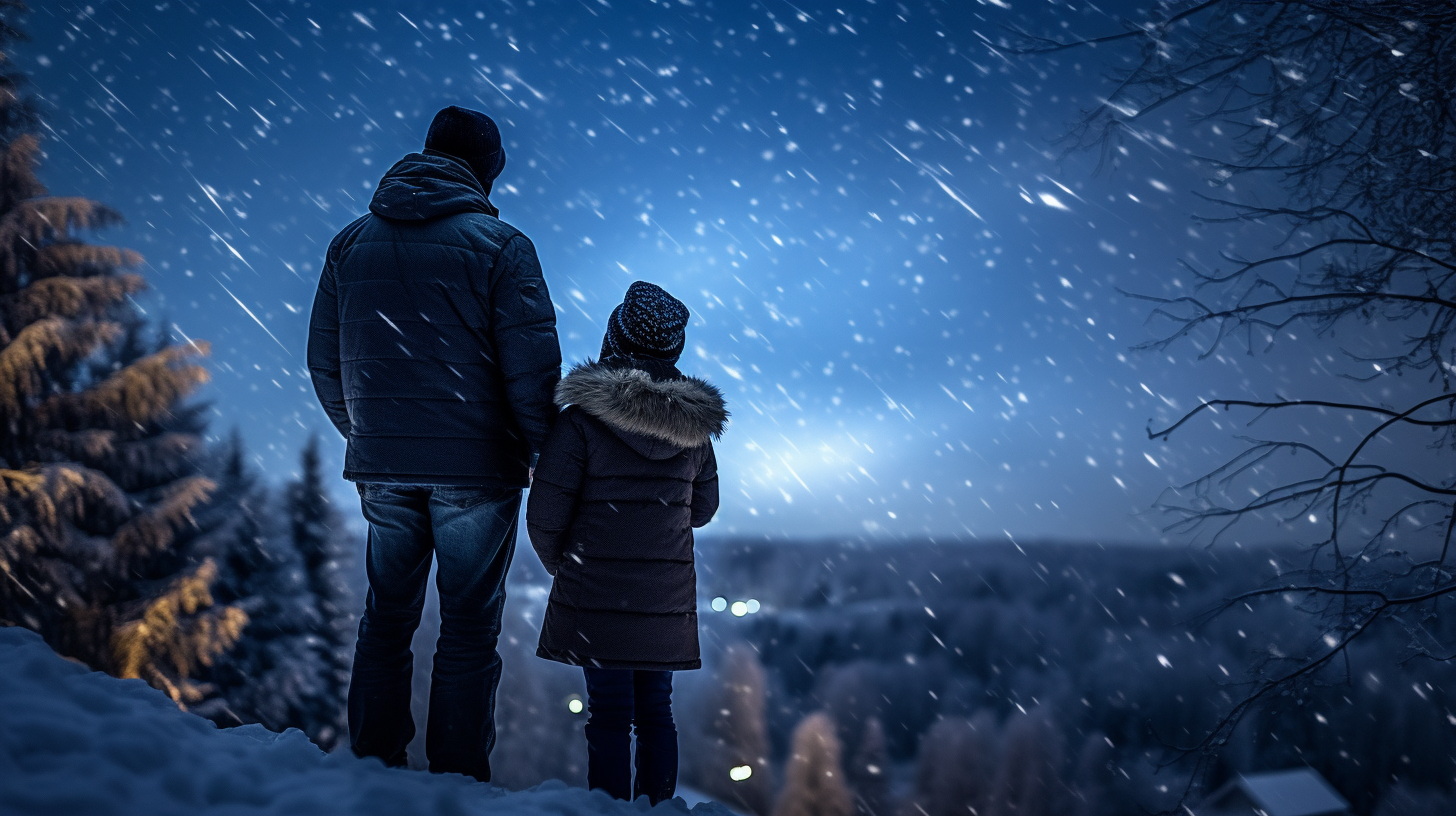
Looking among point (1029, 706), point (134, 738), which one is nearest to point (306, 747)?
point (134, 738)

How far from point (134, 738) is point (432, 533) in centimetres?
82

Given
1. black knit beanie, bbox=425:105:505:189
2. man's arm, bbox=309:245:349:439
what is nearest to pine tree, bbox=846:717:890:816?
man's arm, bbox=309:245:349:439

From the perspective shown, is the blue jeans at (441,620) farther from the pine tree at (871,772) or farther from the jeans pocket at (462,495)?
the pine tree at (871,772)

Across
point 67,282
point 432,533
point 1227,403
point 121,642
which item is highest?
point 67,282

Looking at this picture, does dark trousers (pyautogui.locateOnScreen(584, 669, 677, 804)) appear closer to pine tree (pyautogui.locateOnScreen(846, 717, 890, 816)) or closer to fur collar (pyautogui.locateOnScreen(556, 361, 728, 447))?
fur collar (pyautogui.locateOnScreen(556, 361, 728, 447))

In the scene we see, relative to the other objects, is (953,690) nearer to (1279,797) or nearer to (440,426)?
(1279,797)

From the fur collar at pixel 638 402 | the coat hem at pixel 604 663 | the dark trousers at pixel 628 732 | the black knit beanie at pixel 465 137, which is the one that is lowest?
the dark trousers at pixel 628 732

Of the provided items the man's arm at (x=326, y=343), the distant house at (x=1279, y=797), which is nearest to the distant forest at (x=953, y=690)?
the distant house at (x=1279, y=797)

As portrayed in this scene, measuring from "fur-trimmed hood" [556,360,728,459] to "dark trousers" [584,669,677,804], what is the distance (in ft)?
2.24

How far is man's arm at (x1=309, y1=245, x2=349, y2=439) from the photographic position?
217cm

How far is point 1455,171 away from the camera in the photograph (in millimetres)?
3268

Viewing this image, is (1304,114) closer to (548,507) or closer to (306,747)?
(548,507)

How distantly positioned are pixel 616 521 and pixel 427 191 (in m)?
1.16

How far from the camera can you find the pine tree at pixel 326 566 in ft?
43.3
